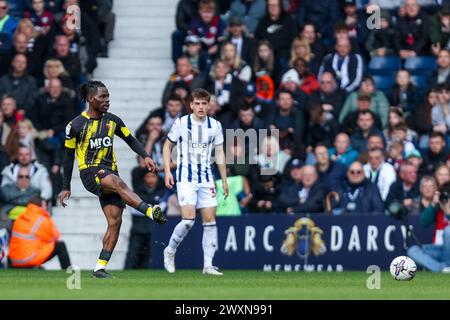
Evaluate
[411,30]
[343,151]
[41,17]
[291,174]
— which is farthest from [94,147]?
[41,17]

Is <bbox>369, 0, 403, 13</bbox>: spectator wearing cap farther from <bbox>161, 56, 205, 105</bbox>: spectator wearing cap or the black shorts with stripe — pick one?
the black shorts with stripe

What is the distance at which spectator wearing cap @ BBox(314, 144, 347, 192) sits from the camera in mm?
22422

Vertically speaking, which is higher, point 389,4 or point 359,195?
point 389,4

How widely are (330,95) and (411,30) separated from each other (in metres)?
1.97

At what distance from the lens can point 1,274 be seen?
19641 mm

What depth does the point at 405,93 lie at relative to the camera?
80.0 feet

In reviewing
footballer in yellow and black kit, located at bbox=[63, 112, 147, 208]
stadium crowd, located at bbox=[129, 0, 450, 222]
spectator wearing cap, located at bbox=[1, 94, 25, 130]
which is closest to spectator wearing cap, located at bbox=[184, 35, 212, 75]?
stadium crowd, located at bbox=[129, 0, 450, 222]

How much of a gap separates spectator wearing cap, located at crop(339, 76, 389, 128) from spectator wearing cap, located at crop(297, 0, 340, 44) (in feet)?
6.14

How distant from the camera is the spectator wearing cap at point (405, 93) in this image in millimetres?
24297

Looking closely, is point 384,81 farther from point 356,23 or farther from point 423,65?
point 356,23

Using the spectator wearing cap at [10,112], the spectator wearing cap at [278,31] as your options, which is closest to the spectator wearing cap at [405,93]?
the spectator wearing cap at [278,31]

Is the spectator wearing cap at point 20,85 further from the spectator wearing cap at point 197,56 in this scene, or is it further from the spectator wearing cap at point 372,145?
the spectator wearing cap at point 372,145

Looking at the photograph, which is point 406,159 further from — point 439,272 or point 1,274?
point 1,274

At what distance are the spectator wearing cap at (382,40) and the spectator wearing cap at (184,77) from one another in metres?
2.93
